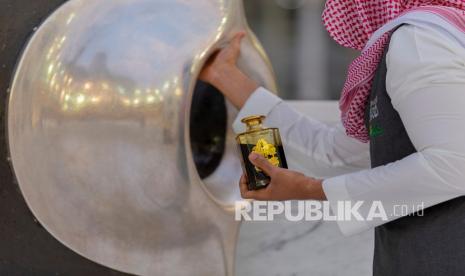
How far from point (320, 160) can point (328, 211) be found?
Result: 0.49 metres

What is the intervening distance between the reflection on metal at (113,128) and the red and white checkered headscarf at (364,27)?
0.85 ft

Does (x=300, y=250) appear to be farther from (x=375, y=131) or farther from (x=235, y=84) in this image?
(x=375, y=131)

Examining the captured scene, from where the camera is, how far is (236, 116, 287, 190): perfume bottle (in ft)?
4.14

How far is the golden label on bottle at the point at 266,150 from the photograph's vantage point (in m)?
1.26

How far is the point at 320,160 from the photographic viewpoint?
5.31 ft

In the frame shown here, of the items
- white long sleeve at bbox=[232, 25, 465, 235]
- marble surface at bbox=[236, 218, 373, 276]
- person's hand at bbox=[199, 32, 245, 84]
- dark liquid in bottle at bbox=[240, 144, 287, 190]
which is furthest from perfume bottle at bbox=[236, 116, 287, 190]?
marble surface at bbox=[236, 218, 373, 276]

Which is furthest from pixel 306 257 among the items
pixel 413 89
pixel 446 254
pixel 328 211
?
pixel 413 89

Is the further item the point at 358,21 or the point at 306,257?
the point at 306,257

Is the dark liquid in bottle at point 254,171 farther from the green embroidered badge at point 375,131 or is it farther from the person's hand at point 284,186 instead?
the green embroidered badge at point 375,131

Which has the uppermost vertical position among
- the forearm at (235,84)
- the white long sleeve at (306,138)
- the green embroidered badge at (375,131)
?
the green embroidered badge at (375,131)

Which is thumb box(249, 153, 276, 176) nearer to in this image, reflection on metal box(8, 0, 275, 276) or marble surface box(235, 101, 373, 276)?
reflection on metal box(8, 0, 275, 276)

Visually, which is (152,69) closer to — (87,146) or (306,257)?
(87,146)

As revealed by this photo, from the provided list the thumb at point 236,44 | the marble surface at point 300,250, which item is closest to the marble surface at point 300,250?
the marble surface at point 300,250

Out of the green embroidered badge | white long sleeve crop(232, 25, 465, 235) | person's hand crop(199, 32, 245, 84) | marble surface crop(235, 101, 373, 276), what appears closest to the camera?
white long sleeve crop(232, 25, 465, 235)
